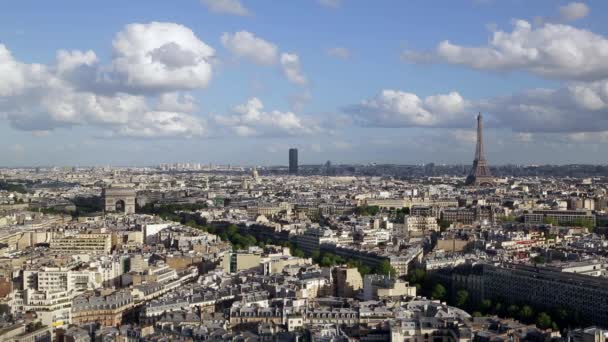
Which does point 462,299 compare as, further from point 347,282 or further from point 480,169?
point 480,169

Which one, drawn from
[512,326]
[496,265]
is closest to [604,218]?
[496,265]

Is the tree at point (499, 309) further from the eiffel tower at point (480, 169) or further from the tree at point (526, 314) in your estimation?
the eiffel tower at point (480, 169)

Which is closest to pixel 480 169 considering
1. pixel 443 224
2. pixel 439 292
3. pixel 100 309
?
pixel 443 224

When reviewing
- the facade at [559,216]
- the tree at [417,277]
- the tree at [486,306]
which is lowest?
the tree at [486,306]

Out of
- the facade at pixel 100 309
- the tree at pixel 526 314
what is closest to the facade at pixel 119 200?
the facade at pixel 100 309

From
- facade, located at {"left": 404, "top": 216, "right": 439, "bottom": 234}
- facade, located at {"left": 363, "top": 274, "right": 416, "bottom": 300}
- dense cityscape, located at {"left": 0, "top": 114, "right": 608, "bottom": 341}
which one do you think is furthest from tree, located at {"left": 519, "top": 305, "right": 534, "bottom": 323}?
facade, located at {"left": 404, "top": 216, "right": 439, "bottom": 234}

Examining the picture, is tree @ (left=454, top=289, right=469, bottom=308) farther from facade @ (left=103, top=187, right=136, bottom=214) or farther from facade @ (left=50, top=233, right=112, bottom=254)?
facade @ (left=103, top=187, right=136, bottom=214)
